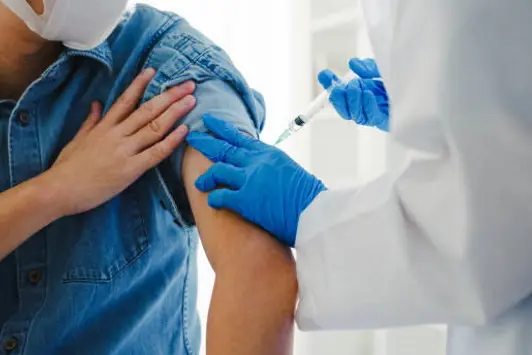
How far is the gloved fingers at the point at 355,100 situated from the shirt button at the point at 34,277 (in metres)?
0.64

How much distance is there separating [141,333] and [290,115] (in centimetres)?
167

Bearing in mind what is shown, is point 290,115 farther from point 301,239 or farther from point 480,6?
point 480,6

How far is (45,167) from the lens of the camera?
959 millimetres

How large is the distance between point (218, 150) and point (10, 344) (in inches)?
19.0

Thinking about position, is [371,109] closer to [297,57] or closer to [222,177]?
[222,177]

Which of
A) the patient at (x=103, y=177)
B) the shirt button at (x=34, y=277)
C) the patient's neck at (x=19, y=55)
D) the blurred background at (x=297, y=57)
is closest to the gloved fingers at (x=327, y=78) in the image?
the patient at (x=103, y=177)

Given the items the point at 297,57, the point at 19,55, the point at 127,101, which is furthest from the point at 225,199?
the point at 297,57

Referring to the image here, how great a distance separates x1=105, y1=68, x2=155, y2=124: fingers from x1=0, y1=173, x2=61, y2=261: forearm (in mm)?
141

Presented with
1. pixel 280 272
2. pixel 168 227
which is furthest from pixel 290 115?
pixel 280 272

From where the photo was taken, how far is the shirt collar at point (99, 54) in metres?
0.93

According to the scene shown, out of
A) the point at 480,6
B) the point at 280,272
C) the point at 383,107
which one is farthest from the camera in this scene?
the point at 383,107

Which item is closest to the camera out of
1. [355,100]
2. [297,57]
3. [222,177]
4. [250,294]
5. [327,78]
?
[250,294]

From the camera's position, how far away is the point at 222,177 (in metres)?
0.78

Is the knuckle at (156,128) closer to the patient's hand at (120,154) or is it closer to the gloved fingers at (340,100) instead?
the patient's hand at (120,154)
